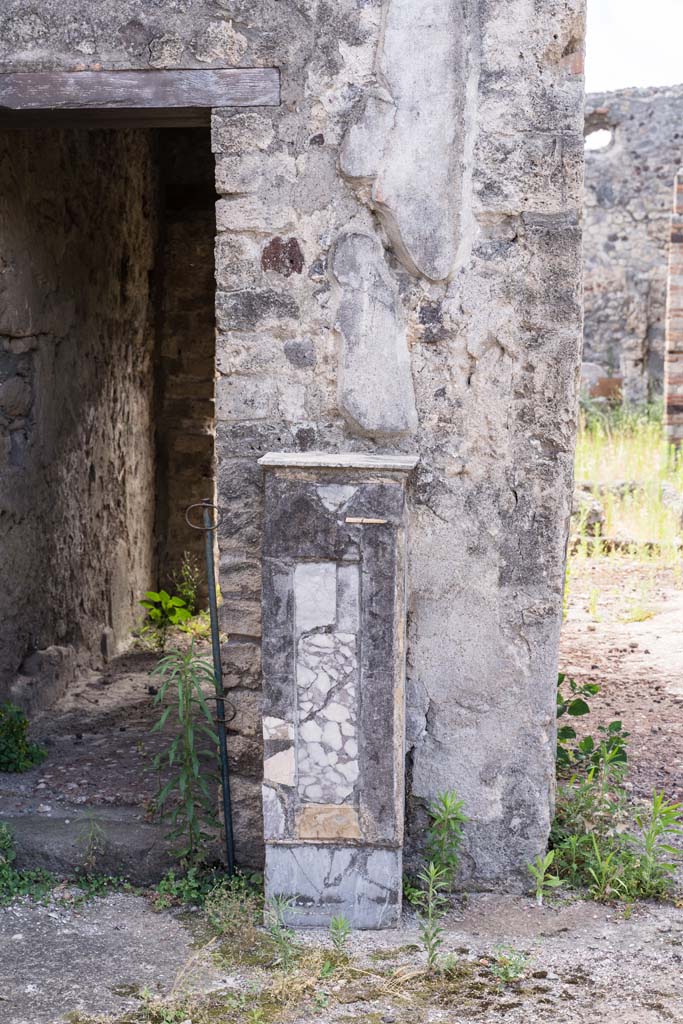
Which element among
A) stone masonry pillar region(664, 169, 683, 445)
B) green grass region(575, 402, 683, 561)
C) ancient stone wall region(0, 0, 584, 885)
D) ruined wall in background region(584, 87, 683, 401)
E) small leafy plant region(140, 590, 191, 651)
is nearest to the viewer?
ancient stone wall region(0, 0, 584, 885)

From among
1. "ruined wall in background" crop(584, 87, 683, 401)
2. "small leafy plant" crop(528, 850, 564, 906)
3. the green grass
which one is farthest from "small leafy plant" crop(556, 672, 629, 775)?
"ruined wall in background" crop(584, 87, 683, 401)

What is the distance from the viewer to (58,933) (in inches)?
126

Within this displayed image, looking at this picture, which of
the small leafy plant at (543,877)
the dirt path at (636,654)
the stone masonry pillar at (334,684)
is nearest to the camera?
the stone masonry pillar at (334,684)

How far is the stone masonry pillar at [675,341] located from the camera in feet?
33.0

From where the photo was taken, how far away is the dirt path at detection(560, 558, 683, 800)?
4.53 meters

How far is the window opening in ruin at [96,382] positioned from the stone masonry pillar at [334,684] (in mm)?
1658

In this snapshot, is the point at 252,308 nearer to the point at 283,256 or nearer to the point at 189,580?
the point at 283,256

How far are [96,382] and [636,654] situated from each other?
301 cm

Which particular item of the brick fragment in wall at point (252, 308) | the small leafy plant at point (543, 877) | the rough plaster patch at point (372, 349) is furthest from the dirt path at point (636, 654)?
the brick fragment in wall at point (252, 308)

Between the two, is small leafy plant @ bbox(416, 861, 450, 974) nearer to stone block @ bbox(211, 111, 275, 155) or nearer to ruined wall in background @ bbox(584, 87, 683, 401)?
stone block @ bbox(211, 111, 275, 155)

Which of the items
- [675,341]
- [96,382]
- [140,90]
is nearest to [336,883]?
[140,90]

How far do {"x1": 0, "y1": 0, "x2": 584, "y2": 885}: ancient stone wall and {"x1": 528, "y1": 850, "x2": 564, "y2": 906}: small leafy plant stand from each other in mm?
47

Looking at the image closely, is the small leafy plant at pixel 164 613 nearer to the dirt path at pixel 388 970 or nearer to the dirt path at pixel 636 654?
the dirt path at pixel 636 654

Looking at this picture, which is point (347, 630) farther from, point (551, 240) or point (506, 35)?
point (506, 35)
